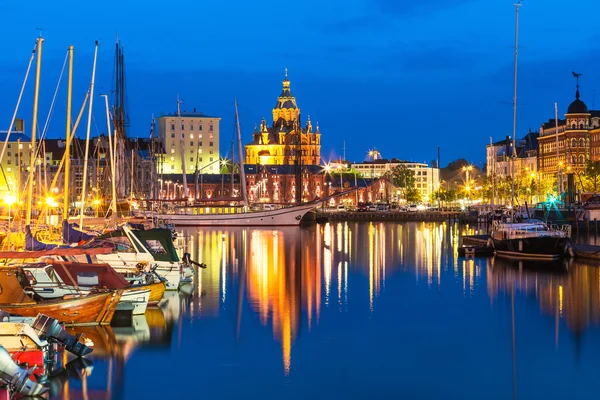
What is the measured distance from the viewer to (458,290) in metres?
45.8

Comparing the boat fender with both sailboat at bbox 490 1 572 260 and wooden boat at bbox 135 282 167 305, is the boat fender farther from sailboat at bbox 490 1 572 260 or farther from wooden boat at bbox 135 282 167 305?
wooden boat at bbox 135 282 167 305

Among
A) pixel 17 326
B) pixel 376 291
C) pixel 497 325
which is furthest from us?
pixel 376 291

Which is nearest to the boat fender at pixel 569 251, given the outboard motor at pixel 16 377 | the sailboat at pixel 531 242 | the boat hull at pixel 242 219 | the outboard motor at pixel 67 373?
the sailboat at pixel 531 242

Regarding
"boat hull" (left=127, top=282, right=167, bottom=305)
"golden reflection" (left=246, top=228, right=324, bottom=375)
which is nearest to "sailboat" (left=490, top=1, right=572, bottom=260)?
"golden reflection" (left=246, top=228, right=324, bottom=375)

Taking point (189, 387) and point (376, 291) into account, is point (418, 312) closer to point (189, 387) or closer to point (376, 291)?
point (376, 291)

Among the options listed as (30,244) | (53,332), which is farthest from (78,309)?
(30,244)

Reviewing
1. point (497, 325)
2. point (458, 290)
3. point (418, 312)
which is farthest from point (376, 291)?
point (497, 325)

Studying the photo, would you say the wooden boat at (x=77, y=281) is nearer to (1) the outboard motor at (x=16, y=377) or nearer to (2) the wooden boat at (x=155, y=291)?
(2) the wooden boat at (x=155, y=291)

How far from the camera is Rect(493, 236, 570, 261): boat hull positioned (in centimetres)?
5869

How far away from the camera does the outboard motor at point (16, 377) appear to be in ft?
71.1

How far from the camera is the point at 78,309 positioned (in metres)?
29.5

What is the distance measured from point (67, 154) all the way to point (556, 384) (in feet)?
74.1

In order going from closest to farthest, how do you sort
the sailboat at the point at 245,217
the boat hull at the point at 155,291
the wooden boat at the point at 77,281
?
the wooden boat at the point at 77,281
the boat hull at the point at 155,291
the sailboat at the point at 245,217

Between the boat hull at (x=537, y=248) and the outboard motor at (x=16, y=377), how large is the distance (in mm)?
41787
